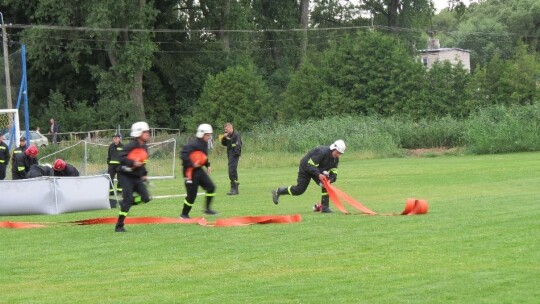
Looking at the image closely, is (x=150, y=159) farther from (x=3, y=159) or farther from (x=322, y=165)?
(x=322, y=165)

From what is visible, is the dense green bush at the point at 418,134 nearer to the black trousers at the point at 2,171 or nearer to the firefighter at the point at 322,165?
the black trousers at the point at 2,171

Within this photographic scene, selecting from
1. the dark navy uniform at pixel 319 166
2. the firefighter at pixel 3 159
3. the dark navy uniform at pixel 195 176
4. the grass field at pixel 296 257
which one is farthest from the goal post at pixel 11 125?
the dark navy uniform at pixel 319 166

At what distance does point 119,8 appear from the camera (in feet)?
206

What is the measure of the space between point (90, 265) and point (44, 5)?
51188mm

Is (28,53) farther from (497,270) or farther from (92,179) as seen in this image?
(497,270)

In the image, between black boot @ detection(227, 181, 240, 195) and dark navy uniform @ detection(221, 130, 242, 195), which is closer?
dark navy uniform @ detection(221, 130, 242, 195)

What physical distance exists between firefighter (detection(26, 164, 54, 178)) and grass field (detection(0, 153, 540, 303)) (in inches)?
61.6

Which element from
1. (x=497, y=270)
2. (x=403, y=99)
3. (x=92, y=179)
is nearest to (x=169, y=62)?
(x=403, y=99)

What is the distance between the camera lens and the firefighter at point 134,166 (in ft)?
62.5

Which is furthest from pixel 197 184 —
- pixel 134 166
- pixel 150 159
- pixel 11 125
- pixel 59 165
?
pixel 150 159

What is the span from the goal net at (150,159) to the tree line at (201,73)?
14526mm

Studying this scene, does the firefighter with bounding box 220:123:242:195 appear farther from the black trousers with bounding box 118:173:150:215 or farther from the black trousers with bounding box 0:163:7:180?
the black trousers with bounding box 118:173:150:215

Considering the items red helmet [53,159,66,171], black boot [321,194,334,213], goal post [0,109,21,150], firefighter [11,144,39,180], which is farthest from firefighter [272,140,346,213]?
goal post [0,109,21,150]

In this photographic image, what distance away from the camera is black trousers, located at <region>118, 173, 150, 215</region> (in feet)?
62.8
